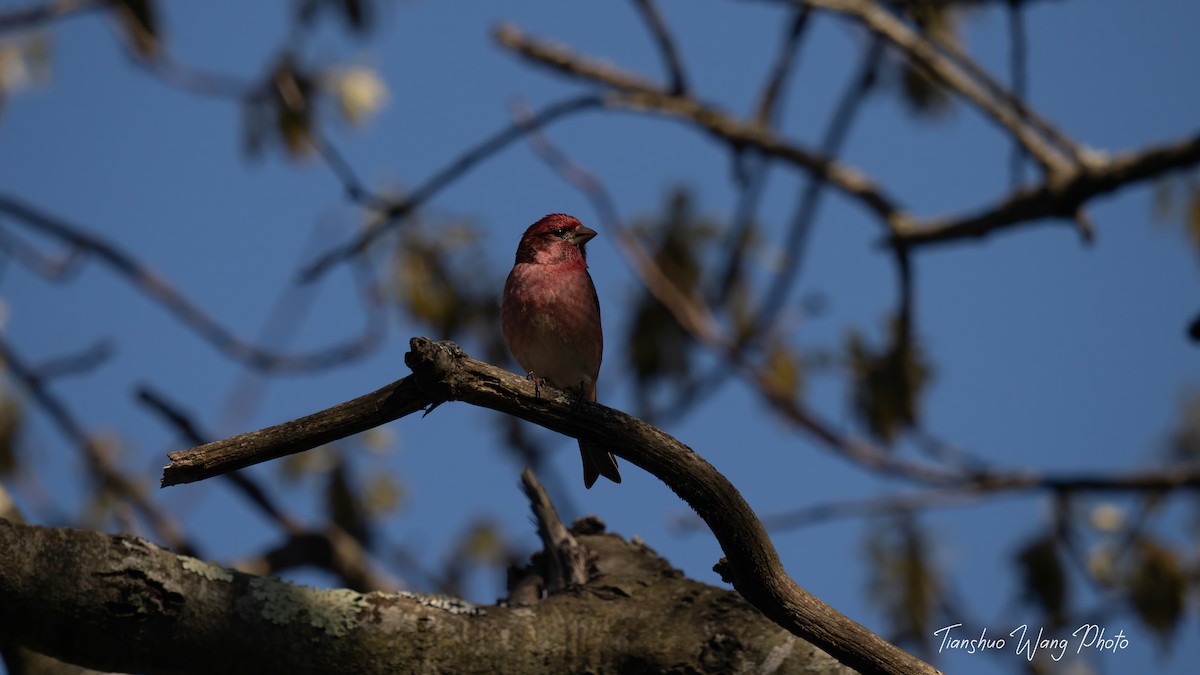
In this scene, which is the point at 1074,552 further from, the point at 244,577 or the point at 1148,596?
the point at 244,577

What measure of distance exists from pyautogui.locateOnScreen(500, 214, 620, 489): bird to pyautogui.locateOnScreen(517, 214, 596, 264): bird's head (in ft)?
0.19

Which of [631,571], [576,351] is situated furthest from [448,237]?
[631,571]

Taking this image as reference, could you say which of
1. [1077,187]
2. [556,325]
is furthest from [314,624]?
[1077,187]

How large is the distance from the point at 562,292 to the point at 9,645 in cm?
294

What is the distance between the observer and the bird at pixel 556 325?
231 inches

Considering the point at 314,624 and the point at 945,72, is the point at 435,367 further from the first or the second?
the point at 945,72

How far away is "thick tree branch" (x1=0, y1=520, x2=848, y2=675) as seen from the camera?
3506mm

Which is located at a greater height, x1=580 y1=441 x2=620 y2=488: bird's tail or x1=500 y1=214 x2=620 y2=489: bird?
x1=500 y1=214 x2=620 y2=489: bird

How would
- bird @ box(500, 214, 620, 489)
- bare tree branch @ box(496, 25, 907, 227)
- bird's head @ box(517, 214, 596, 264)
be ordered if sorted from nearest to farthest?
bird @ box(500, 214, 620, 489), bird's head @ box(517, 214, 596, 264), bare tree branch @ box(496, 25, 907, 227)

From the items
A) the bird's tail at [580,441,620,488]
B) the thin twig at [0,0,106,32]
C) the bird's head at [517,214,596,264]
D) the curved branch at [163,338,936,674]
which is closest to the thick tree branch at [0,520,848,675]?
the curved branch at [163,338,936,674]

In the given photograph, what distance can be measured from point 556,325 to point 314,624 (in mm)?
2422

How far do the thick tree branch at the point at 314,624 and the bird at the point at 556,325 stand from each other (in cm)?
→ 160

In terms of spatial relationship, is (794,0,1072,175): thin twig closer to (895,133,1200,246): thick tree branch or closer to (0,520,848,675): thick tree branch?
(895,133,1200,246): thick tree branch

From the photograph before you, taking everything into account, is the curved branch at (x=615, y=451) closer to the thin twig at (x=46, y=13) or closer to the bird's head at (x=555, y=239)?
the bird's head at (x=555, y=239)
